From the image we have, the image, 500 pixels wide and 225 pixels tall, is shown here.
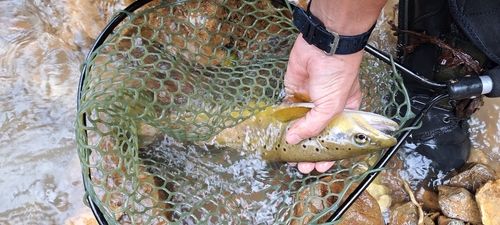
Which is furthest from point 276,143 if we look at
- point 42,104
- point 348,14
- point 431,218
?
point 42,104

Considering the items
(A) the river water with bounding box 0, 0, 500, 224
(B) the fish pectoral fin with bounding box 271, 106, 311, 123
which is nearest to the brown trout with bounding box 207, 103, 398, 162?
(B) the fish pectoral fin with bounding box 271, 106, 311, 123

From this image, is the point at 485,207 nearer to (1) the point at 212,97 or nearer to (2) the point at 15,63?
(1) the point at 212,97

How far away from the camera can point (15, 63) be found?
303cm

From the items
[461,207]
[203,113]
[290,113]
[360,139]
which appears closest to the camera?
[360,139]

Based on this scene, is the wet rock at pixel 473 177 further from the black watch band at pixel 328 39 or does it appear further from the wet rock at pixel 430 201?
the black watch band at pixel 328 39

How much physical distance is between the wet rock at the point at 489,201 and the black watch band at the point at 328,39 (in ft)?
5.67

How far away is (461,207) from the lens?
296 centimetres

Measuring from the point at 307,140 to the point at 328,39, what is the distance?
677 millimetres

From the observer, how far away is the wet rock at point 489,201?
2.84 m

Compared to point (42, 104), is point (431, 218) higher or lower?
lower

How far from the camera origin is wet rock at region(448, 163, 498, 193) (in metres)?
3.03

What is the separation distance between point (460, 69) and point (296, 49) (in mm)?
1143

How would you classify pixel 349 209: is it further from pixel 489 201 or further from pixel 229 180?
pixel 489 201

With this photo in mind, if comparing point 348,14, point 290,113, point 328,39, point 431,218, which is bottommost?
point 431,218
